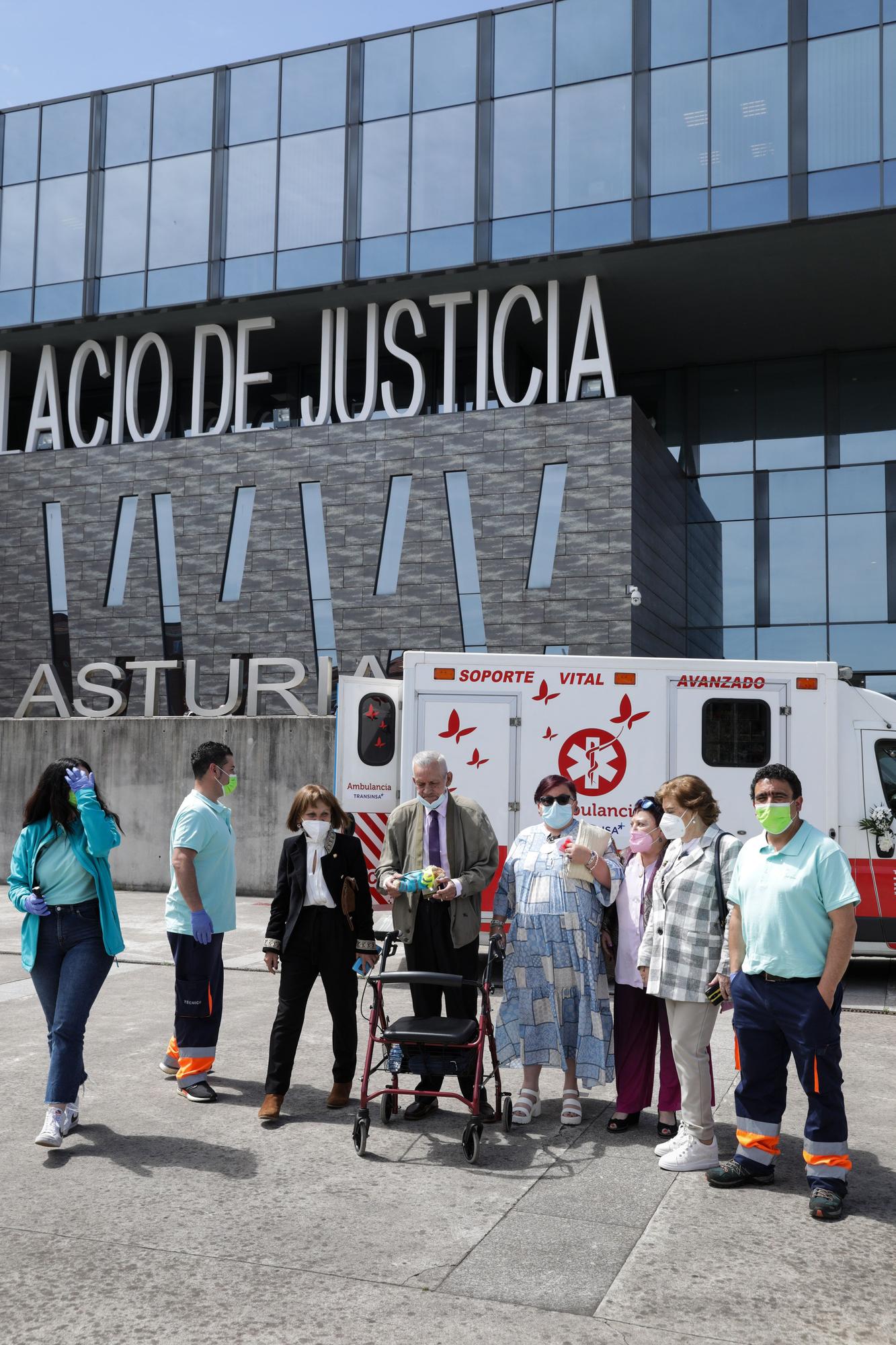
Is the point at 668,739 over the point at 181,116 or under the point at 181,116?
under

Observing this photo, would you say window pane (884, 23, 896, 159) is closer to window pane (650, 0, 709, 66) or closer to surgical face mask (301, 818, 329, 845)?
window pane (650, 0, 709, 66)

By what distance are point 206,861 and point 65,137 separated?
24.8 meters

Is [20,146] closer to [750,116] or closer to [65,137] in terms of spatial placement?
[65,137]

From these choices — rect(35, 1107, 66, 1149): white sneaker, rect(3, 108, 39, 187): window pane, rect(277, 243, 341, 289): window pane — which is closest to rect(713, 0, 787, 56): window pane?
rect(277, 243, 341, 289): window pane

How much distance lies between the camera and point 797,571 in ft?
80.5

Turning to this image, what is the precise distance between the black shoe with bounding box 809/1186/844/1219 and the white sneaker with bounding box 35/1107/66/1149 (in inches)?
136

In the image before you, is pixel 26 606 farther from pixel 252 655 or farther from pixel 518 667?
pixel 518 667

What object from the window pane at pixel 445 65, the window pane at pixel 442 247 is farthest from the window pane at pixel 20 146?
the window pane at pixel 442 247

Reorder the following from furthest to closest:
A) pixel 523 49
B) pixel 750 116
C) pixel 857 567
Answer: pixel 857 567, pixel 523 49, pixel 750 116

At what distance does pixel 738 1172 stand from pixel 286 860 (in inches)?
110

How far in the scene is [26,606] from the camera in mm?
25859

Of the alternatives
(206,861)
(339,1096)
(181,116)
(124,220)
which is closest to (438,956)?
(339,1096)

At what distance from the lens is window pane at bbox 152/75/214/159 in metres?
25.2

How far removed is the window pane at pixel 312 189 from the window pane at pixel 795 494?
34.6ft
